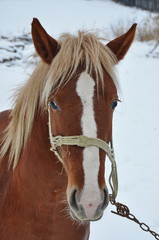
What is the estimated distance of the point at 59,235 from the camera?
1.59m

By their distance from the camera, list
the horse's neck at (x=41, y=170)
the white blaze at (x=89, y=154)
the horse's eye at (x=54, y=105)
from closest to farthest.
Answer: the white blaze at (x=89, y=154), the horse's eye at (x=54, y=105), the horse's neck at (x=41, y=170)

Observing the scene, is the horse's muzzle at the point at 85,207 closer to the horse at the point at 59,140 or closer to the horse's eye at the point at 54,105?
the horse at the point at 59,140

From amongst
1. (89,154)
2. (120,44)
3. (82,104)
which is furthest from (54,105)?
(120,44)

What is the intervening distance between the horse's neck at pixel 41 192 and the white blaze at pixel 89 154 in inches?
12.8

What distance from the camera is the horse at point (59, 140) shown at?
121 cm

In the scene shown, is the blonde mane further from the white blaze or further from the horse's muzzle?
the horse's muzzle

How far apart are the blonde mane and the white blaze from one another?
0.24 ft

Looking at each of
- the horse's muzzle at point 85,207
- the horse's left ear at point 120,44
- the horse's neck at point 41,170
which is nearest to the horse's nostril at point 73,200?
the horse's muzzle at point 85,207

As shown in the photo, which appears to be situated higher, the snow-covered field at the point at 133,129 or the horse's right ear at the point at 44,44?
the horse's right ear at the point at 44,44

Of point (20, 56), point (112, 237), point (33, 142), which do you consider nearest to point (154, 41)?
point (20, 56)

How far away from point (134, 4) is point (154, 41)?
11839mm

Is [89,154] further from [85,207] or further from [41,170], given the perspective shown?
[41,170]

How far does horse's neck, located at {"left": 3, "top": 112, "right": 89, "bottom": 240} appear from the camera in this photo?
1513 millimetres

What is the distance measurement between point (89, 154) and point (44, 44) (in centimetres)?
60
